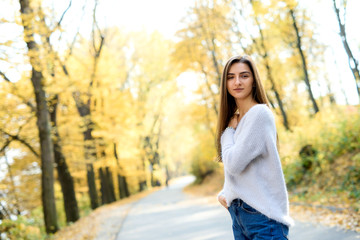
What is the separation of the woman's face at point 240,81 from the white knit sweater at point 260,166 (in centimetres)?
19

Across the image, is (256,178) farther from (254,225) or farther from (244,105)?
(244,105)

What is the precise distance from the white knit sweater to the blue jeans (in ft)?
0.14

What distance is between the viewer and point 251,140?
1.93 metres

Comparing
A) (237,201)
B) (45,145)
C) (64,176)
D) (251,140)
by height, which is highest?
(251,140)

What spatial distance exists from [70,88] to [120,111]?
8.00 m

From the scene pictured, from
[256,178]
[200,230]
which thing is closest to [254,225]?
[256,178]

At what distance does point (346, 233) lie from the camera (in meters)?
5.52

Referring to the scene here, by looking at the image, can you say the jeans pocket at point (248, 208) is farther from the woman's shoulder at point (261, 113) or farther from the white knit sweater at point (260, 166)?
the woman's shoulder at point (261, 113)

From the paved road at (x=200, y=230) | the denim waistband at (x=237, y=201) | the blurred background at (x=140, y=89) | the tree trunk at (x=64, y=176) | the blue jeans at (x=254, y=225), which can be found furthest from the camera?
the tree trunk at (x=64, y=176)

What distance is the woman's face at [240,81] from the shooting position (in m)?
2.15

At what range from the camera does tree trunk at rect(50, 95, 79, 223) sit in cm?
1417

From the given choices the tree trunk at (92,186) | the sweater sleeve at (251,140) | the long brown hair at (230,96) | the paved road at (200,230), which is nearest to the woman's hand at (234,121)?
the long brown hair at (230,96)

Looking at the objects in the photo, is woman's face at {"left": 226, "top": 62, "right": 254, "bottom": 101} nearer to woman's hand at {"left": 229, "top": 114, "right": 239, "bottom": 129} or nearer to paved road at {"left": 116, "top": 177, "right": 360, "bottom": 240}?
woman's hand at {"left": 229, "top": 114, "right": 239, "bottom": 129}

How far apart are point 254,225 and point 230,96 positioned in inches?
32.5
